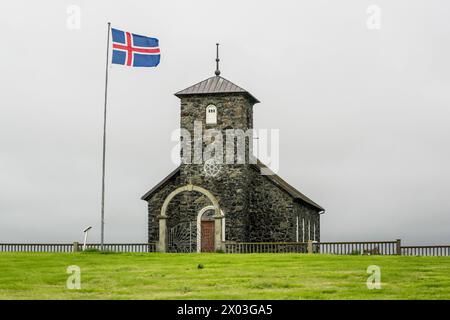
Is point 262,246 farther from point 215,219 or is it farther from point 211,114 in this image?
point 211,114

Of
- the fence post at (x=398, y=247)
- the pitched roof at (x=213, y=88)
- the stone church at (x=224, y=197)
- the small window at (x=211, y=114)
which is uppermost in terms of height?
the pitched roof at (x=213, y=88)

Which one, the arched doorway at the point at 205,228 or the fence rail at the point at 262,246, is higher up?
the arched doorway at the point at 205,228

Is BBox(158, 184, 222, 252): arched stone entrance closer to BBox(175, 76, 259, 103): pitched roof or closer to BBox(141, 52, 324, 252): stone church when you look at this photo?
BBox(141, 52, 324, 252): stone church

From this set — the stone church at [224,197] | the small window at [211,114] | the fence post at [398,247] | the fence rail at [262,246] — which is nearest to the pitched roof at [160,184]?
the stone church at [224,197]

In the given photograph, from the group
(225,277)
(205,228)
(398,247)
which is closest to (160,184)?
(205,228)

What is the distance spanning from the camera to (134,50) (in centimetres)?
4769

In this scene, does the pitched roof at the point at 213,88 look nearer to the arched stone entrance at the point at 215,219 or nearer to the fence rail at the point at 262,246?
the arched stone entrance at the point at 215,219

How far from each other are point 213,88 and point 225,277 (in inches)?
989

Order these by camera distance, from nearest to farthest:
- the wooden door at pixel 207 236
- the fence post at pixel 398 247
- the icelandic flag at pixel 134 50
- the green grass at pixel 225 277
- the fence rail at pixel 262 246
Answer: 1. the green grass at pixel 225 277
2. the fence post at pixel 398 247
3. the icelandic flag at pixel 134 50
4. the fence rail at pixel 262 246
5. the wooden door at pixel 207 236

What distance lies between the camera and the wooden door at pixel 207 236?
54.1 meters

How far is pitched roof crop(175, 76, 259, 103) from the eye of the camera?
54.7 m

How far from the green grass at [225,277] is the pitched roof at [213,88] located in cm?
1567
